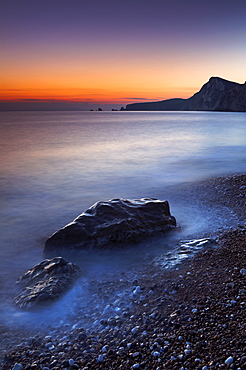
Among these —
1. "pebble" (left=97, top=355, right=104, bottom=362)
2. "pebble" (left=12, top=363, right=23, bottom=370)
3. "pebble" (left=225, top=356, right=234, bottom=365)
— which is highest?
"pebble" (left=225, top=356, right=234, bottom=365)

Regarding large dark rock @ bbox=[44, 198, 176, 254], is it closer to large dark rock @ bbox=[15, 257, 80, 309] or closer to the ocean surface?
the ocean surface

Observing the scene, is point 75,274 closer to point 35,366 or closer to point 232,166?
point 35,366

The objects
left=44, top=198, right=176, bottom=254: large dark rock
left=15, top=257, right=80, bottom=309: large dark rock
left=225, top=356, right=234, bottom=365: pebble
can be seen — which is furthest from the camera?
left=44, top=198, right=176, bottom=254: large dark rock

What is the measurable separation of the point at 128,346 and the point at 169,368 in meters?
0.53

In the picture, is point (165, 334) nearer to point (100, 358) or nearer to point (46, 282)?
point (100, 358)

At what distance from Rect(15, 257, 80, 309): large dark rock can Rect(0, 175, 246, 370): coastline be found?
1.81 feet

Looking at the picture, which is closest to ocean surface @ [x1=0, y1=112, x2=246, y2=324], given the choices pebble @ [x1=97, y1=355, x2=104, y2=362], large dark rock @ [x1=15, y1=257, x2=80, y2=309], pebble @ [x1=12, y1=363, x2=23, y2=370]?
large dark rock @ [x1=15, y1=257, x2=80, y2=309]

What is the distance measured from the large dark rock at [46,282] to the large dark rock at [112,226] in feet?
3.05

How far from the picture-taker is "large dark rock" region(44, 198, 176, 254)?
234 inches

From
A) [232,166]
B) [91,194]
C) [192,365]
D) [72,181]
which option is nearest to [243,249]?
[192,365]

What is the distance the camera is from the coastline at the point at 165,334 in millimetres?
3014

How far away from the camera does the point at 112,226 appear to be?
19.8 feet

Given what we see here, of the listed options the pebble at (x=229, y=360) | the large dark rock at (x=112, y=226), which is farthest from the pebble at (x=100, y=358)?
the large dark rock at (x=112, y=226)

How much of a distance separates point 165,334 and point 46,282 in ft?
6.61
